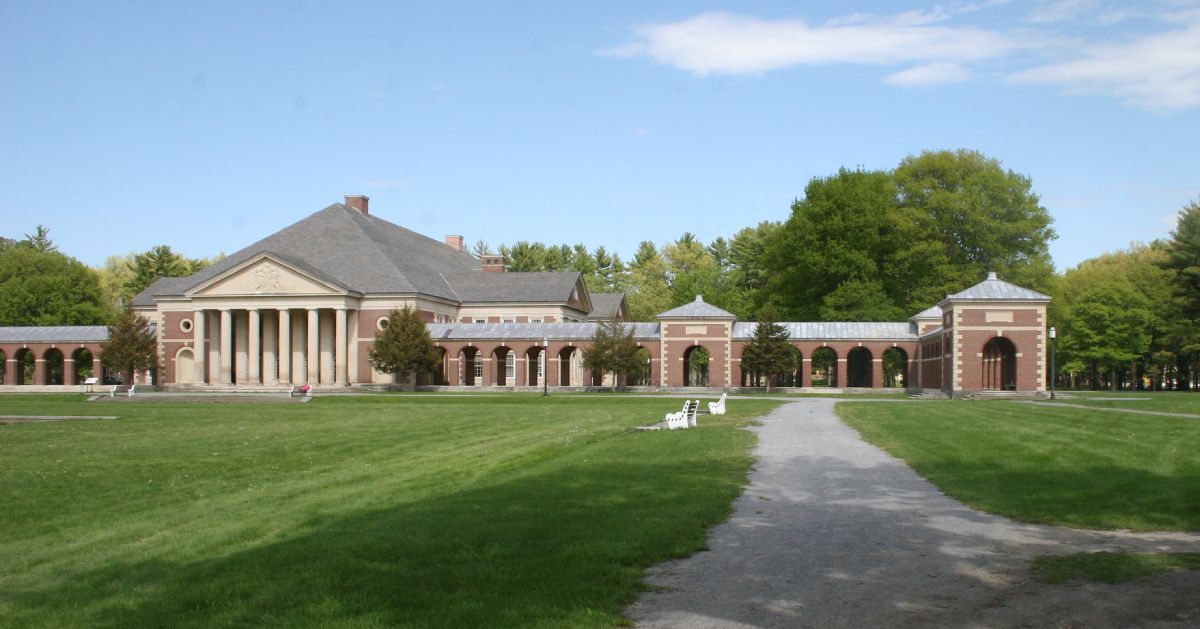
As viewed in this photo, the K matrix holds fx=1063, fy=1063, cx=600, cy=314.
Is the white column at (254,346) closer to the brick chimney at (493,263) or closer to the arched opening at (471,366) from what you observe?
the arched opening at (471,366)

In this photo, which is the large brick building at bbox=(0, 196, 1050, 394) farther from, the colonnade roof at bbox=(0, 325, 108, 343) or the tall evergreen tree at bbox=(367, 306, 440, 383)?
the tall evergreen tree at bbox=(367, 306, 440, 383)

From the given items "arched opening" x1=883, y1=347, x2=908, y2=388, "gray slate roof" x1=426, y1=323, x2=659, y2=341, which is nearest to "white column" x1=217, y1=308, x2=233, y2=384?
"gray slate roof" x1=426, y1=323, x2=659, y2=341

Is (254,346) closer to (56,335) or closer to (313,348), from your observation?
(313,348)

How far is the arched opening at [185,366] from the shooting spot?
73.6 metres

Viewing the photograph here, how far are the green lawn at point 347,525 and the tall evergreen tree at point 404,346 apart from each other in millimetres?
38836

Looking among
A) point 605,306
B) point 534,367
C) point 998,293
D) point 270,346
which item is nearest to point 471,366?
point 534,367

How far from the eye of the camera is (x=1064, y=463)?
18000 millimetres

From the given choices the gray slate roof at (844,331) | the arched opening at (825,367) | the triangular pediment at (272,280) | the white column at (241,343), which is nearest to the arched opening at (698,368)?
the arched opening at (825,367)

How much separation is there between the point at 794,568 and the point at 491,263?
82.4m

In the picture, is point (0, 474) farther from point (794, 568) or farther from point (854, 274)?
point (854, 274)

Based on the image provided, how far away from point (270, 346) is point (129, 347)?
896 centimetres

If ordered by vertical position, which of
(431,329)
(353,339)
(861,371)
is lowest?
(861,371)

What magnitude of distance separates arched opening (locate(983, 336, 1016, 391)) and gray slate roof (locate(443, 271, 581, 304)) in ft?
98.0

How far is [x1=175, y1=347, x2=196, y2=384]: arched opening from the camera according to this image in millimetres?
73562
